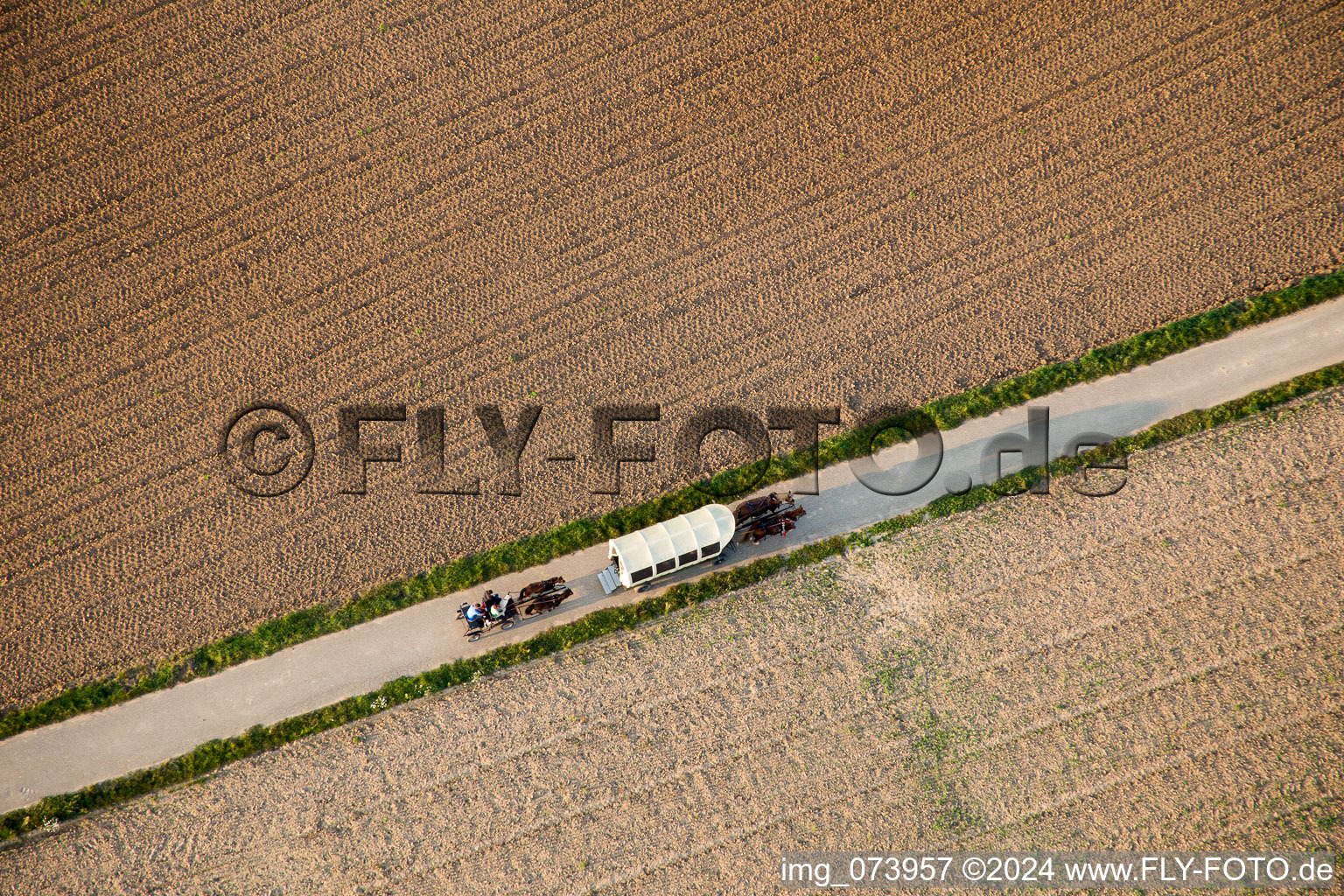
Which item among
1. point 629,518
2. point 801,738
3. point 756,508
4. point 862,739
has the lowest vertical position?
point 862,739

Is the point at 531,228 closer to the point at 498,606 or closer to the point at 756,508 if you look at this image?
the point at 756,508

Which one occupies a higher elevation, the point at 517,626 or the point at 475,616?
the point at 475,616

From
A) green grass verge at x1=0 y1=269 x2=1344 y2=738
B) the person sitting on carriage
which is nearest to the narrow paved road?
green grass verge at x1=0 y1=269 x2=1344 y2=738

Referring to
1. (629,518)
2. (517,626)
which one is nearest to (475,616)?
(517,626)

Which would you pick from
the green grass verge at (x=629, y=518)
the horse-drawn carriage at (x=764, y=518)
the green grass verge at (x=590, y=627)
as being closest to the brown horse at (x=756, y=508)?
the horse-drawn carriage at (x=764, y=518)

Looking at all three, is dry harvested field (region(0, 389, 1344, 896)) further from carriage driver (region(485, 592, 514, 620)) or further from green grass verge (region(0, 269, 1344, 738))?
green grass verge (region(0, 269, 1344, 738))

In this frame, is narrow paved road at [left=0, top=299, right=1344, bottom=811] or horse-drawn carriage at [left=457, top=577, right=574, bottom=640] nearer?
narrow paved road at [left=0, top=299, right=1344, bottom=811]

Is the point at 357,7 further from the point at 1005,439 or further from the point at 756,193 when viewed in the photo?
the point at 1005,439

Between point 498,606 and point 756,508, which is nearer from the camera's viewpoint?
point 498,606
